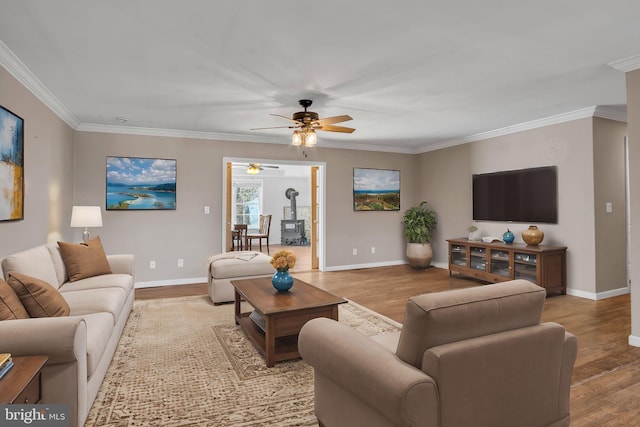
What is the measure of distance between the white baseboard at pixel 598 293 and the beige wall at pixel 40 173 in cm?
631

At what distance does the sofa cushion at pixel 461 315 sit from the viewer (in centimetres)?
139

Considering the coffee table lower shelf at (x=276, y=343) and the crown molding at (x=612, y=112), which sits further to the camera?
the crown molding at (x=612, y=112)

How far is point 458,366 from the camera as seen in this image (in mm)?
1360

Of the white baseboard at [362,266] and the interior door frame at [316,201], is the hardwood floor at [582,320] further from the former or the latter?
the interior door frame at [316,201]

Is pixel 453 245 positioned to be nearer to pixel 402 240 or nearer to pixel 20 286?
pixel 402 240

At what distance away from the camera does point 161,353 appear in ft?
9.47

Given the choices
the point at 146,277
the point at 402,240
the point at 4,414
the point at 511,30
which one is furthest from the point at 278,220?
the point at 4,414

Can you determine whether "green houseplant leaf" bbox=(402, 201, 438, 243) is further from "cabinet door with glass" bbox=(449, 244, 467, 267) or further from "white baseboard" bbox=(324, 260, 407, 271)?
"cabinet door with glass" bbox=(449, 244, 467, 267)

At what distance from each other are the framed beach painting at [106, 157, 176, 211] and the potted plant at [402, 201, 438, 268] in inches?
168

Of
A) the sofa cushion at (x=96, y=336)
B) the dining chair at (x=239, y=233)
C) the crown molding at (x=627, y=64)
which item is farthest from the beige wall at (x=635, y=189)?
the dining chair at (x=239, y=233)

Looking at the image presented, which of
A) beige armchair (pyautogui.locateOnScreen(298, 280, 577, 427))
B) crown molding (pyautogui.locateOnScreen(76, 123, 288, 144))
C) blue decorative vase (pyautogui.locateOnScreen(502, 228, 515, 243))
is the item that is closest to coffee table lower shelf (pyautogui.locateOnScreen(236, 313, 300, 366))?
beige armchair (pyautogui.locateOnScreen(298, 280, 577, 427))

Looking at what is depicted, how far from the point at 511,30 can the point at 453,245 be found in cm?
412

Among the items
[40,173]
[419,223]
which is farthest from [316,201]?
[40,173]

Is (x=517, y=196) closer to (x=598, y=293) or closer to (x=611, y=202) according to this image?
(x=611, y=202)
